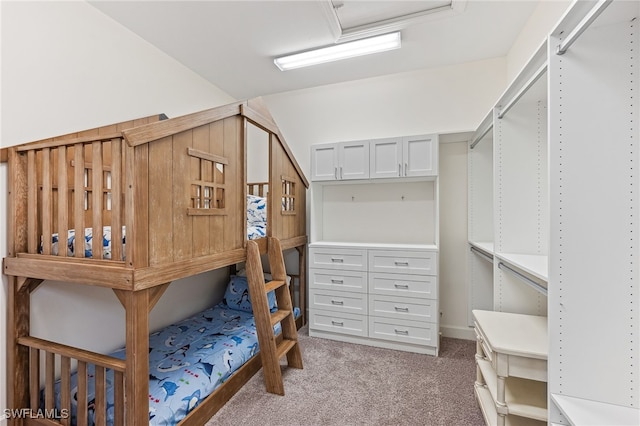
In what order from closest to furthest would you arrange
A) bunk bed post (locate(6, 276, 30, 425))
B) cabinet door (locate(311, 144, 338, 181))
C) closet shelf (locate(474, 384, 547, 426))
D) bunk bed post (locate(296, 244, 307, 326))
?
1. closet shelf (locate(474, 384, 547, 426))
2. bunk bed post (locate(6, 276, 30, 425))
3. cabinet door (locate(311, 144, 338, 181))
4. bunk bed post (locate(296, 244, 307, 326))

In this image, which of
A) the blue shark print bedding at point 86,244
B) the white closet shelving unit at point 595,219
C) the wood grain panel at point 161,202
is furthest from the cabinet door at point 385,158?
the blue shark print bedding at point 86,244

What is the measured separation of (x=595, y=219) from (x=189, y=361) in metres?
2.32

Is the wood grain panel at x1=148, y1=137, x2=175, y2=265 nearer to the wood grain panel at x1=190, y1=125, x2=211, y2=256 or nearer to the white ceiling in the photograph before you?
the wood grain panel at x1=190, y1=125, x2=211, y2=256

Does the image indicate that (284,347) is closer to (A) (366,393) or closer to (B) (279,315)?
(B) (279,315)

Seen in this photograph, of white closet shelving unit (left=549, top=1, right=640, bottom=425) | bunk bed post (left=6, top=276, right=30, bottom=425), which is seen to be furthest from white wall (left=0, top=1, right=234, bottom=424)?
white closet shelving unit (left=549, top=1, right=640, bottom=425)

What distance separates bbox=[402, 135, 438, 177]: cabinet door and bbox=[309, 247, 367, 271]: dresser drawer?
35.6 inches

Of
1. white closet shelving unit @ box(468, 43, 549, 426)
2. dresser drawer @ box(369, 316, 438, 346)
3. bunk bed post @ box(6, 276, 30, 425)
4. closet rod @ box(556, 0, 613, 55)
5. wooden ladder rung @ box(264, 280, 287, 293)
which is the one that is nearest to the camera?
closet rod @ box(556, 0, 613, 55)

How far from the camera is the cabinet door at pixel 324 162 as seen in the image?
2.94m

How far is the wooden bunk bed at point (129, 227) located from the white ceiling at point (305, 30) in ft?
2.30

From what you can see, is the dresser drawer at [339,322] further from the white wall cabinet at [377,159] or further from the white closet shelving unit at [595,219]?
the white closet shelving unit at [595,219]

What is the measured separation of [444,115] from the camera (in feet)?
9.48

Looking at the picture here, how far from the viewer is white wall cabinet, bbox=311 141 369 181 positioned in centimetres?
285

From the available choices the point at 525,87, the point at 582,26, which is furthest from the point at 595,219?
the point at 525,87

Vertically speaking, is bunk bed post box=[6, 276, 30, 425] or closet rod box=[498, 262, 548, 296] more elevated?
closet rod box=[498, 262, 548, 296]
